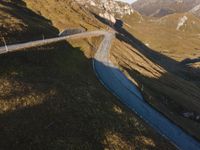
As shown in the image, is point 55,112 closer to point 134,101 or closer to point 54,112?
point 54,112

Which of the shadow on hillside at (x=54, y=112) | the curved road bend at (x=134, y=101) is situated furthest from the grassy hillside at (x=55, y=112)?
the curved road bend at (x=134, y=101)

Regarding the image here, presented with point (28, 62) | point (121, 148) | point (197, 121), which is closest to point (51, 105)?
point (121, 148)

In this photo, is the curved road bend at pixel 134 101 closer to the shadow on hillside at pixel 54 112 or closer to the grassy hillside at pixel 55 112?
the grassy hillside at pixel 55 112

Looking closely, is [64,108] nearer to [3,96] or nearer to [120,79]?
[3,96]

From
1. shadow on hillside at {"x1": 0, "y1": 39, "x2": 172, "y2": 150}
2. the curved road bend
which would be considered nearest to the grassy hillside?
shadow on hillside at {"x1": 0, "y1": 39, "x2": 172, "y2": 150}

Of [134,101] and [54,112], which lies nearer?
[54,112]

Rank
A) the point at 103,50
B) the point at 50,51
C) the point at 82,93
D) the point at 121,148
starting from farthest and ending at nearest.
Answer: the point at 103,50
the point at 50,51
the point at 82,93
the point at 121,148

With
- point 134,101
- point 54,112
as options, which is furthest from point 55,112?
point 134,101

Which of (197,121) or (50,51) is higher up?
(50,51)

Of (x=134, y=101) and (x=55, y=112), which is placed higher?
(x=55, y=112)
